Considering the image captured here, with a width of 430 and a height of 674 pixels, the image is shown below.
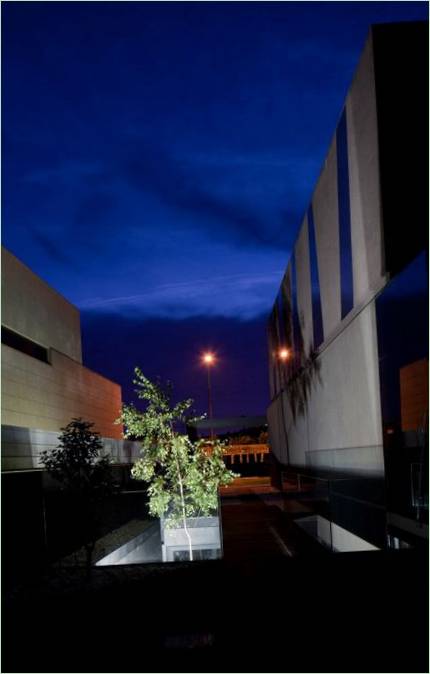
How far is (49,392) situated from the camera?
30.5 meters

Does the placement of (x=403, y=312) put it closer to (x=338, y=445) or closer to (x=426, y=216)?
(x=426, y=216)

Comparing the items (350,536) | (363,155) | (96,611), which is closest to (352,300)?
(363,155)

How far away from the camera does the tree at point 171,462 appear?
40.7ft

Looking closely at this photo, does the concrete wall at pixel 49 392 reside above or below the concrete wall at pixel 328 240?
below

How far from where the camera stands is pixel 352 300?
48.3 ft

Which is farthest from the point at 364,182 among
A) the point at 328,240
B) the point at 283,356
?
the point at 283,356

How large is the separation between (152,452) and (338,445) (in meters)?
7.00

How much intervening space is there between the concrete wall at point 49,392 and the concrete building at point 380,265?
13020 mm

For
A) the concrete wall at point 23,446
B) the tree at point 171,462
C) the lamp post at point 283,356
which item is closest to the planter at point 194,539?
the tree at point 171,462

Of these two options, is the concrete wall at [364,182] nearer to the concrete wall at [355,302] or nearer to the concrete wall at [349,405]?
the concrete wall at [355,302]

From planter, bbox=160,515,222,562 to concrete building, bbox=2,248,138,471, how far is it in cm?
988

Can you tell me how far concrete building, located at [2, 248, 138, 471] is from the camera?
2406 centimetres

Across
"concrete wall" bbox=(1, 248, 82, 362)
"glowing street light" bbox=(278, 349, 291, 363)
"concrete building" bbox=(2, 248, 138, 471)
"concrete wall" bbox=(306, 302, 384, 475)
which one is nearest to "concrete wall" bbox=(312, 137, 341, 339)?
"concrete wall" bbox=(306, 302, 384, 475)

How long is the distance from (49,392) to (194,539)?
19158 millimetres
